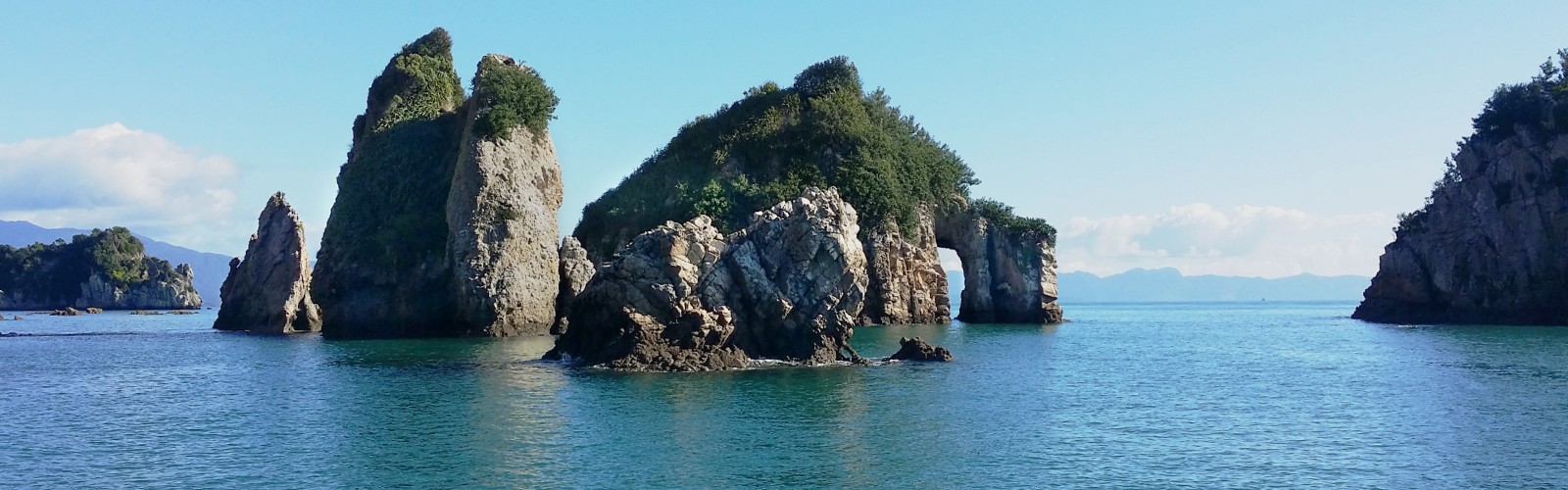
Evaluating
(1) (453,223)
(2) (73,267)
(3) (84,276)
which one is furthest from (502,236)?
(2) (73,267)

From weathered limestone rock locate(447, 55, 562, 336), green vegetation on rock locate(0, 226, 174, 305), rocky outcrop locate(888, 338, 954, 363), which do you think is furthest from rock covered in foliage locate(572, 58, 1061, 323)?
green vegetation on rock locate(0, 226, 174, 305)

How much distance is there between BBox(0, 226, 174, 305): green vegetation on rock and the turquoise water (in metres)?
138

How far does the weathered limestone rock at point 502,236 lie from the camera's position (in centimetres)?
7438

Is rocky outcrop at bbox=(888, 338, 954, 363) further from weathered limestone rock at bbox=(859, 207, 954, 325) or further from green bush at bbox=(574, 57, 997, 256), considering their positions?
weathered limestone rock at bbox=(859, 207, 954, 325)

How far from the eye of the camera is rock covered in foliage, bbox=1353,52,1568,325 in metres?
80.3

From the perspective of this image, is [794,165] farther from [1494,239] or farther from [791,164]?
[1494,239]

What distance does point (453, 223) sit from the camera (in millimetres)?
77125

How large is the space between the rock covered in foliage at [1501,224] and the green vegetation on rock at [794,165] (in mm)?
28648

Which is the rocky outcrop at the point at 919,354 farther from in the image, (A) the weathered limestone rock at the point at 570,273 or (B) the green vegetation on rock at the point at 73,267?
(B) the green vegetation on rock at the point at 73,267

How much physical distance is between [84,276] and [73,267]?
2.41m

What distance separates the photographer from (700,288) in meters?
47.2

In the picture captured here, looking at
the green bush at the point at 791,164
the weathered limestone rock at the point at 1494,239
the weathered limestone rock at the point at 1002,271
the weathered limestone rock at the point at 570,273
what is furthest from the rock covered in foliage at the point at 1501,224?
the weathered limestone rock at the point at 570,273

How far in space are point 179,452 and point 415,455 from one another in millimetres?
5722

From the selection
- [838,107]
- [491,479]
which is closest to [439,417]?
[491,479]
